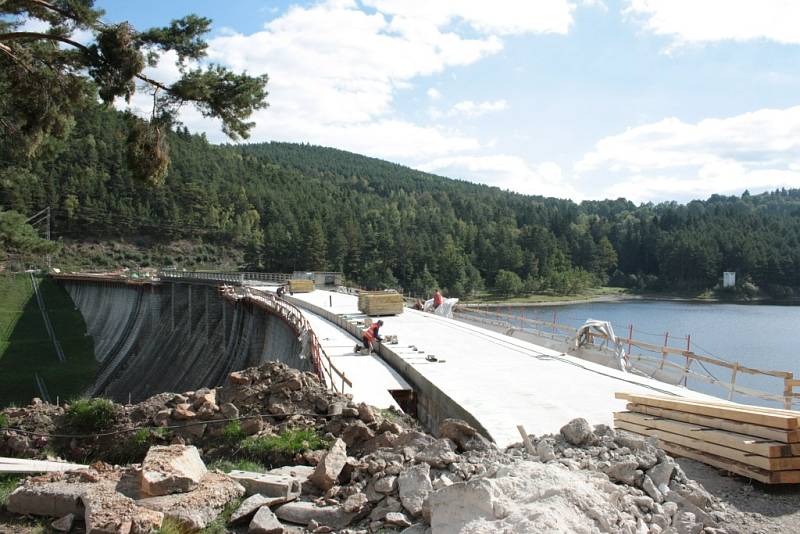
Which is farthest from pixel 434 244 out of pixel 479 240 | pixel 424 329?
pixel 424 329

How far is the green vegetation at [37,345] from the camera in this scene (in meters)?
40.2

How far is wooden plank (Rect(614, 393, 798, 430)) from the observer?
290 inches

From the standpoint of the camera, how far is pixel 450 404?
1207cm

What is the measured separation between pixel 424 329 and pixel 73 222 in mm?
114662

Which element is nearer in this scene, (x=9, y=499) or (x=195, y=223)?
(x=9, y=499)

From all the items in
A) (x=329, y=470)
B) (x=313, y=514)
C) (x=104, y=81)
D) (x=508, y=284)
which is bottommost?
(x=508, y=284)

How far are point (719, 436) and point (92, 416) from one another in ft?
32.2

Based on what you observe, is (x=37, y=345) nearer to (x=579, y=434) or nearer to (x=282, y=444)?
(x=282, y=444)

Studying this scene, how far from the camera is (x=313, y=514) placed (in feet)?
21.0

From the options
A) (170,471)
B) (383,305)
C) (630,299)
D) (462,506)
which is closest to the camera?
(462,506)

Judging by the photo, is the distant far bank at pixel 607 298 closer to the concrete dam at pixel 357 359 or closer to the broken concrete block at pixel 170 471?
the concrete dam at pixel 357 359

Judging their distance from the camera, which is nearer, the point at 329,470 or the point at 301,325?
the point at 329,470

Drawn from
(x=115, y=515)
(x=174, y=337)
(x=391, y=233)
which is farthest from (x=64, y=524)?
(x=391, y=233)

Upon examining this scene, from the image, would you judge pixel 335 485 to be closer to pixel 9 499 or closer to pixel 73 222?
pixel 9 499
